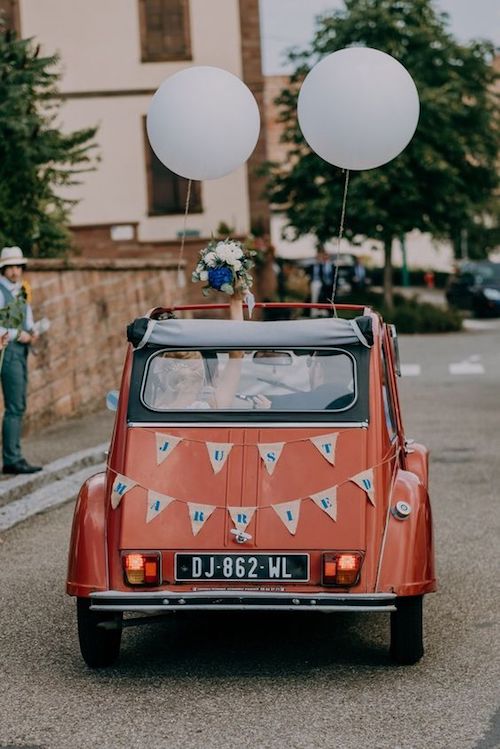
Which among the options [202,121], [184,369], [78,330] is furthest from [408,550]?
[78,330]

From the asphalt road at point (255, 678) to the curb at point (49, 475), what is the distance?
2.19 meters

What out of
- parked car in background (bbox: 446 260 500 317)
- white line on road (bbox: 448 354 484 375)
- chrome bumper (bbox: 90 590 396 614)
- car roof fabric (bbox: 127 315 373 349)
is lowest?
parked car in background (bbox: 446 260 500 317)

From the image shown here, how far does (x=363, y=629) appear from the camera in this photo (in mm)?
7789

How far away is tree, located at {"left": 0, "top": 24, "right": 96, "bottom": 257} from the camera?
58.4ft

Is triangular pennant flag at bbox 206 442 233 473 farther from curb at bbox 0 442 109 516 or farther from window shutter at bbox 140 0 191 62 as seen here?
window shutter at bbox 140 0 191 62

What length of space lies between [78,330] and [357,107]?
11.3 meters

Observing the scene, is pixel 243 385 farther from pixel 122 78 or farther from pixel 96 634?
pixel 122 78

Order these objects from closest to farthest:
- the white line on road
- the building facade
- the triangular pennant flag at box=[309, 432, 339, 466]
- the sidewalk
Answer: the triangular pennant flag at box=[309, 432, 339, 466] → the sidewalk → the white line on road → the building facade

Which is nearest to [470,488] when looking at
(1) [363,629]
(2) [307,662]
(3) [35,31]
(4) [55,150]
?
(1) [363,629]

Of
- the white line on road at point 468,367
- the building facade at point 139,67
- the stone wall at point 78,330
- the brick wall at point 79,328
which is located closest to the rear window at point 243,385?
the brick wall at point 79,328

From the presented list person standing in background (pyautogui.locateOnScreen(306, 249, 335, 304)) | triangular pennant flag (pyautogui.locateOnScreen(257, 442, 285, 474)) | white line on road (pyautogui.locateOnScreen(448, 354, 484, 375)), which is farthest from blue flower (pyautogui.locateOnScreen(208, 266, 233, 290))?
person standing in background (pyautogui.locateOnScreen(306, 249, 335, 304))

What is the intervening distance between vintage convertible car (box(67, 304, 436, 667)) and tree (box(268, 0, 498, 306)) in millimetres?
31223

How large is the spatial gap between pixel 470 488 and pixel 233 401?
5748 millimetres

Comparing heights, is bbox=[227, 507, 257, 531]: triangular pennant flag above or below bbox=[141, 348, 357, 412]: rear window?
below
